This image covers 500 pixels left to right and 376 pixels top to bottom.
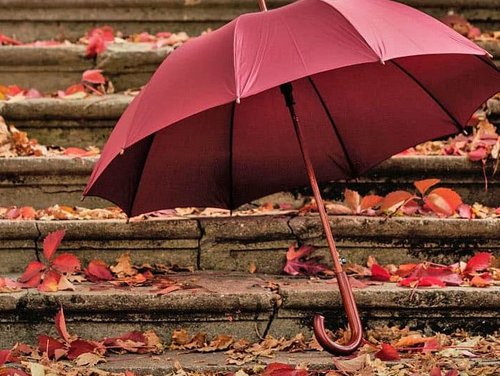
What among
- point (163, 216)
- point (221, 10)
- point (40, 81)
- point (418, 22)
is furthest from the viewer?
point (221, 10)

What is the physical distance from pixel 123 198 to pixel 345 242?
0.88 m

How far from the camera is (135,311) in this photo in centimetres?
300

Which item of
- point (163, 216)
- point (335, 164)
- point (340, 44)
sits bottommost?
point (163, 216)

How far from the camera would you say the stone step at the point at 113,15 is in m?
4.90

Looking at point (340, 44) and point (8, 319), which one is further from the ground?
point (340, 44)

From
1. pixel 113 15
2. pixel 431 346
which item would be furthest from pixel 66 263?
pixel 113 15

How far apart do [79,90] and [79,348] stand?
1.74 m

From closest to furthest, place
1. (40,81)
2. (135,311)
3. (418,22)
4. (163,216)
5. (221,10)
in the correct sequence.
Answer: (418,22) → (135,311) → (163,216) → (40,81) → (221,10)

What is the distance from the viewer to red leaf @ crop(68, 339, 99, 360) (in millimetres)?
2877

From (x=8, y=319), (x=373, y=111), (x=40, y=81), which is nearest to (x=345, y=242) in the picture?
(x=373, y=111)

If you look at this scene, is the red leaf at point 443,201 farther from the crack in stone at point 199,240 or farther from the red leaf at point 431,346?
the crack in stone at point 199,240

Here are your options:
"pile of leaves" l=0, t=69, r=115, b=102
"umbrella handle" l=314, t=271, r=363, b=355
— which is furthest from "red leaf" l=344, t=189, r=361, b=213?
"pile of leaves" l=0, t=69, r=115, b=102

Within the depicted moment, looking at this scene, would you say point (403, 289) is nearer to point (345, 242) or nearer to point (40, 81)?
point (345, 242)

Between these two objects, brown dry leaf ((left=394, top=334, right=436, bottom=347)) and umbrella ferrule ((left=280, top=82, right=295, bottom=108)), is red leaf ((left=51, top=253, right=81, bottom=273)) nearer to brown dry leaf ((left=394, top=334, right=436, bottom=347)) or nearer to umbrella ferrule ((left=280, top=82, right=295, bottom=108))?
umbrella ferrule ((left=280, top=82, right=295, bottom=108))
